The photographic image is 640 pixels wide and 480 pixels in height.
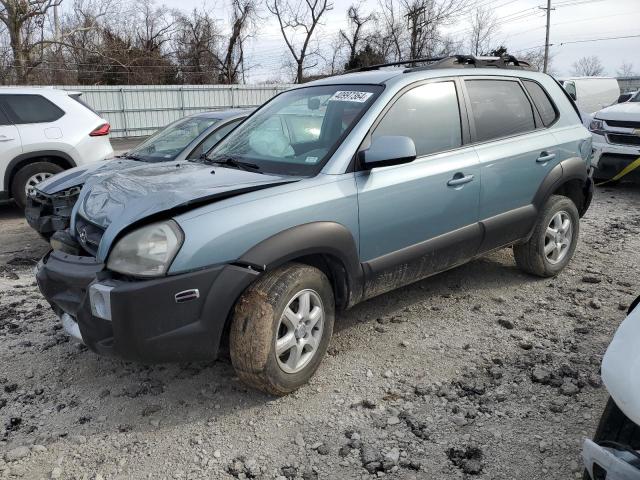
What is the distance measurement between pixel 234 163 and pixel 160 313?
132cm

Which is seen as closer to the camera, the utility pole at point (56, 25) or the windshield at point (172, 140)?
the windshield at point (172, 140)

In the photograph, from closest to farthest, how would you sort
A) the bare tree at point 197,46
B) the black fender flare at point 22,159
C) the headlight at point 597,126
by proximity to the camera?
the black fender flare at point 22,159 → the headlight at point 597,126 → the bare tree at point 197,46

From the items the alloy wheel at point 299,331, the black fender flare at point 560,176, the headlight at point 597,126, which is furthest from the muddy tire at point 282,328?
the headlight at point 597,126

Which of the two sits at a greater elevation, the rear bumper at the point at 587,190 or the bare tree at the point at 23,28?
the bare tree at the point at 23,28

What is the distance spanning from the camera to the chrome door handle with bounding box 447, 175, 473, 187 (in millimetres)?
Result: 3697

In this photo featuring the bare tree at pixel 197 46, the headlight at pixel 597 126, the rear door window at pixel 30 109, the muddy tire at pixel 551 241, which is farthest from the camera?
the bare tree at pixel 197 46

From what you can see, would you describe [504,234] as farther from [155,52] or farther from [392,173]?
[155,52]

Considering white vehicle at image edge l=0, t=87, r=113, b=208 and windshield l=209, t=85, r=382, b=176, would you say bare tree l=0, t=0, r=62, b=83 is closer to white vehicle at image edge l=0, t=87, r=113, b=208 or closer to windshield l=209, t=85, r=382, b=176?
white vehicle at image edge l=0, t=87, r=113, b=208

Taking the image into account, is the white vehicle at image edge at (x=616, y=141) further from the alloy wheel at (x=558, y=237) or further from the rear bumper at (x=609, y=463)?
the rear bumper at (x=609, y=463)

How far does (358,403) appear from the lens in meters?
3.02

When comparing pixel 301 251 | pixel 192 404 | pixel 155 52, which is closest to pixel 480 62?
pixel 301 251

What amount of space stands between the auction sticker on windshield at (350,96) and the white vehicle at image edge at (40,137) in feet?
17.7

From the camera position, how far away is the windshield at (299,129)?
11.0 ft

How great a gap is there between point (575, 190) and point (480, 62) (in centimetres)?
154
